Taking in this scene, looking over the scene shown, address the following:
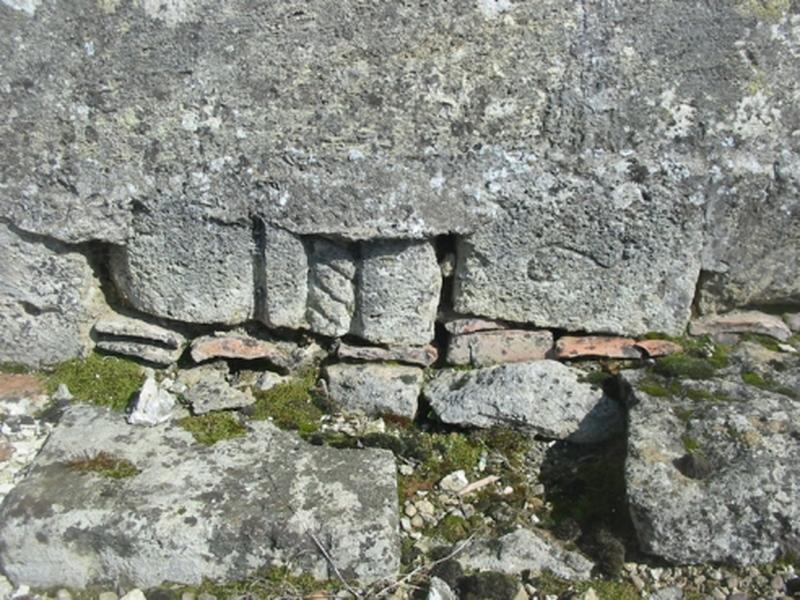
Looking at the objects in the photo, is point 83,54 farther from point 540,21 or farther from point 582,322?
point 582,322

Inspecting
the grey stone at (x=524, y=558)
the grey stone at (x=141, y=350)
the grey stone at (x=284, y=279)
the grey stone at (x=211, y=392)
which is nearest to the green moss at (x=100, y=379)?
the grey stone at (x=141, y=350)

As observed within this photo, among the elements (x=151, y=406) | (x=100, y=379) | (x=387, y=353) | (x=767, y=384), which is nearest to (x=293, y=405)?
(x=387, y=353)

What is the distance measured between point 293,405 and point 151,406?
0.58 m

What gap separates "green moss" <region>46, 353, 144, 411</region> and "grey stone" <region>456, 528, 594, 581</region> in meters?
1.60

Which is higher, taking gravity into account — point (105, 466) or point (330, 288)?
point (330, 288)

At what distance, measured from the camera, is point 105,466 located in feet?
11.0

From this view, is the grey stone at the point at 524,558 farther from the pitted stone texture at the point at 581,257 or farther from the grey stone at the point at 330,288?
the grey stone at the point at 330,288

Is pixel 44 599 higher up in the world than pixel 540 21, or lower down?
lower down

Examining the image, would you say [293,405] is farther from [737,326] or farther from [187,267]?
[737,326]

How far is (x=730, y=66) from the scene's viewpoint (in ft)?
11.3

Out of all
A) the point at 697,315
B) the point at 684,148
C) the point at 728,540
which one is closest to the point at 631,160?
the point at 684,148

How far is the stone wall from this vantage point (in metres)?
3.39

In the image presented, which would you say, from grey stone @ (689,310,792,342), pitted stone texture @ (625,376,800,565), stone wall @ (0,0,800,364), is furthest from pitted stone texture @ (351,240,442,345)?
grey stone @ (689,310,792,342)

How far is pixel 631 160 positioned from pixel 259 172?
1.46m
